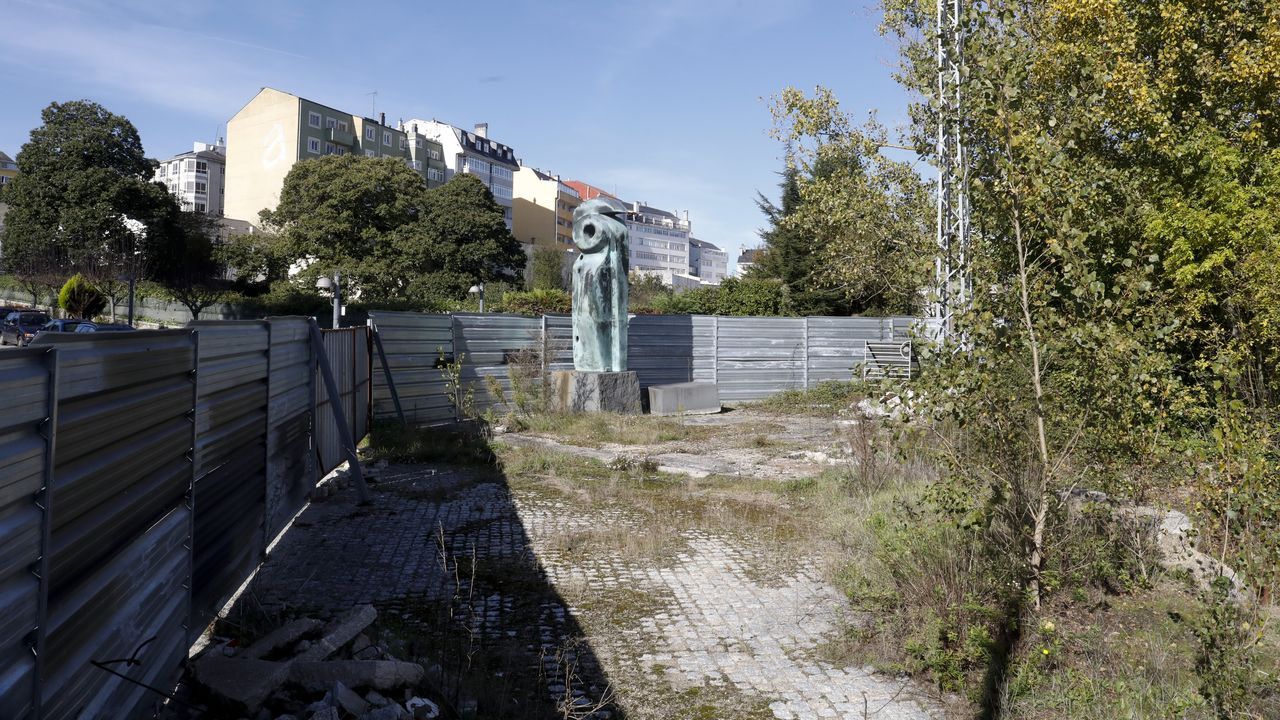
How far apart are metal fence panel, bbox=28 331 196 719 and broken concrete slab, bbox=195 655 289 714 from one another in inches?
5.7

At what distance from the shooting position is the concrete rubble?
349cm

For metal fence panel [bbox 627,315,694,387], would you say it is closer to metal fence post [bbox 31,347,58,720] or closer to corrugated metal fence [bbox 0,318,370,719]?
corrugated metal fence [bbox 0,318,370,719]

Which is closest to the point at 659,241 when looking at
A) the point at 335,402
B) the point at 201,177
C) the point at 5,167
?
the point at 201,177

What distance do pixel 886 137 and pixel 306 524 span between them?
18.0 metres

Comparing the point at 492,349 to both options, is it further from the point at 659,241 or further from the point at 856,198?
the point at 659,241

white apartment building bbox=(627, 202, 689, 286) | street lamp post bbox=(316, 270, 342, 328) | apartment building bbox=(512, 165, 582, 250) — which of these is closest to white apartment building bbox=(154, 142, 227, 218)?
apartment building bbox=(512, 165, 582, 250)

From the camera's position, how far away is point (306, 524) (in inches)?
288

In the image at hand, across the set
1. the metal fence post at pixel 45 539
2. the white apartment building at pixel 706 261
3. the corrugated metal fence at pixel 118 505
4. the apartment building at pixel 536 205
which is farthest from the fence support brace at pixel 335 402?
the white apartment building at pixel 706 261

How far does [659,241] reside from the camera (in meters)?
117

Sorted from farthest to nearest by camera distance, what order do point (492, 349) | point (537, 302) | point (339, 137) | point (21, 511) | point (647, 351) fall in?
point (339, 137) < point (537, 302) < point (647, 351) < point (492, 349) < point (21, 511)

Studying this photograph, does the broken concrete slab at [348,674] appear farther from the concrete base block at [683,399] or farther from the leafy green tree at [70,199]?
the leafy green tree at [70,199]

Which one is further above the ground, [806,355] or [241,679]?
[806,355]

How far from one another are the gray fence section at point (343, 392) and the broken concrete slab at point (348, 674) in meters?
4.15

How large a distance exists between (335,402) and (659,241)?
111 meters
